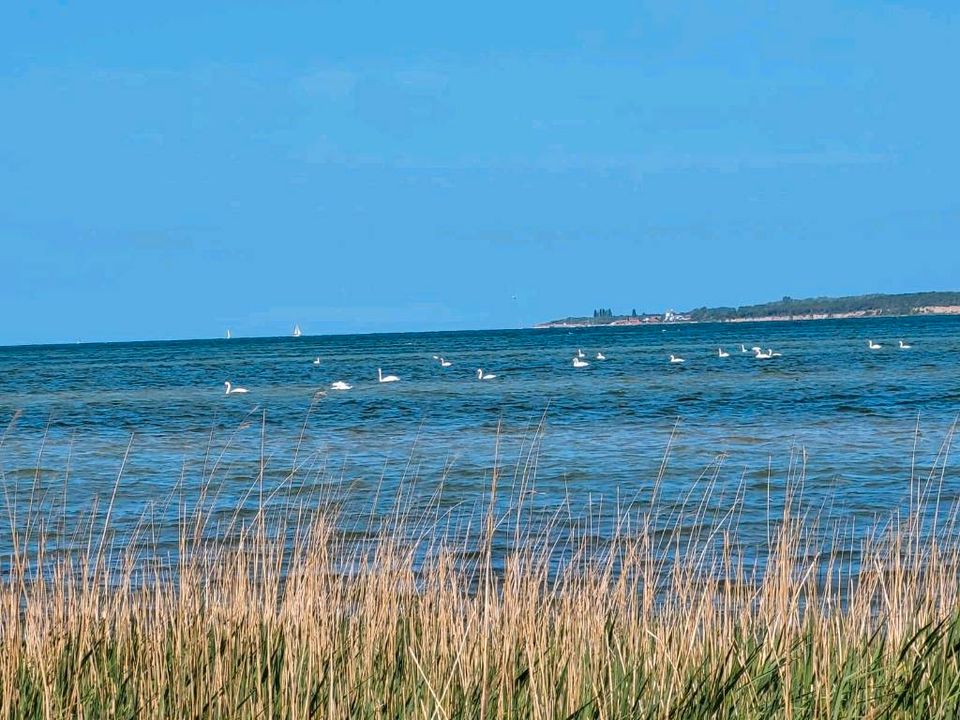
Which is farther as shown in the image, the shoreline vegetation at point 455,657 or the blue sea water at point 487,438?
the blue sea water at point 487,438

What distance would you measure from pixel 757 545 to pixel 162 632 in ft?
21.5

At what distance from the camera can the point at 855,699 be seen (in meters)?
4.91

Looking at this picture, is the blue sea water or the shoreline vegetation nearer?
the shoreline vegetation

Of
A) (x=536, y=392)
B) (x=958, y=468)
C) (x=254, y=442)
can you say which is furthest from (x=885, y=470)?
(x=536, y=392)

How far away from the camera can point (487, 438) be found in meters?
24.7

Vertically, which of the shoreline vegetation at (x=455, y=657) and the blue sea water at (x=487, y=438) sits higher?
the shoreline vegetation at (x=455, y=657)

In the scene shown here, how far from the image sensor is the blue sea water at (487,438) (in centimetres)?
1469

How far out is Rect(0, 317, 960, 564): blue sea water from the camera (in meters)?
14.7

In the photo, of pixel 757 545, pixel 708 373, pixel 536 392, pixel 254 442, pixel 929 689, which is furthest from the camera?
pixel 708 373

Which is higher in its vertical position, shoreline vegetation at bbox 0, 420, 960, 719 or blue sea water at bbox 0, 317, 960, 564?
shoreline vegetation at bbox 0, 420, 960, 719

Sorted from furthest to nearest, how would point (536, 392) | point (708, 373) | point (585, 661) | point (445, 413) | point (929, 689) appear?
point (708, 373)
point (536, 392)
point (445, 413)
point (585, 661)
point (929, 689)

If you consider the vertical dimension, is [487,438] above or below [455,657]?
below

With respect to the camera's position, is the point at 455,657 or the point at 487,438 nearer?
the point at 455,657

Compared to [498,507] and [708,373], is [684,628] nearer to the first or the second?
[498,507]
